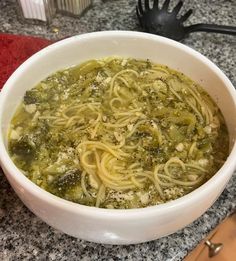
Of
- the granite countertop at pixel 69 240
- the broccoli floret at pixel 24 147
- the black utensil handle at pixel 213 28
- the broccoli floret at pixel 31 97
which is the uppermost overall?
the broccoli floret at pixel 31 97

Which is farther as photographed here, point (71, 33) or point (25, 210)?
point (71, 33)

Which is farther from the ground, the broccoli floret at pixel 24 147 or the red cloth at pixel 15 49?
the broccoli floret at pixel 24 147

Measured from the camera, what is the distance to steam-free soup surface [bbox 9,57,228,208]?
846mm

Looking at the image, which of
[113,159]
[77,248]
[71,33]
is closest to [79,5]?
[71,33]

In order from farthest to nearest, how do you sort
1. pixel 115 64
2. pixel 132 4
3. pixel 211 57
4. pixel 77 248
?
pixel 132 4 → pixel 211 57 → pixel 115 64 → pixel 77 248

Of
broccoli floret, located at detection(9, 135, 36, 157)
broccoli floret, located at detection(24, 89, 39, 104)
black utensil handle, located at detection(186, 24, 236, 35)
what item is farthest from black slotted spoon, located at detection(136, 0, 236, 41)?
broccoli floret, located at detection(9, 135, 36, 157)

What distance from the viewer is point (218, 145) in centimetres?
92

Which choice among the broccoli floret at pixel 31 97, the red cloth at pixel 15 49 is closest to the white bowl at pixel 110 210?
the broccoli floret at pixel 31 97

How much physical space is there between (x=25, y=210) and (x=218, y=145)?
15.9 inches

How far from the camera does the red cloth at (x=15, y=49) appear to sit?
4.00ft

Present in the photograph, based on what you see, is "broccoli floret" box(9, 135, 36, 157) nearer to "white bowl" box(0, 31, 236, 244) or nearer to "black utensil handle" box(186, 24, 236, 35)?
"white bowl" box(0, 31, 236, 244)

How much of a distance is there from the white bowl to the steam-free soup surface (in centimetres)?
3

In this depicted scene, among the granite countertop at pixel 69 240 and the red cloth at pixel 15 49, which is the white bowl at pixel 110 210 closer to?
the granite countertop at pixel 69 240

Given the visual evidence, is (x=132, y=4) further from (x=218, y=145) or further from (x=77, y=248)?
(x=77, y=248)
